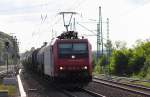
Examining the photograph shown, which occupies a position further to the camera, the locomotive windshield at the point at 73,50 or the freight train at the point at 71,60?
the locomotive windshield at the point at 73,50

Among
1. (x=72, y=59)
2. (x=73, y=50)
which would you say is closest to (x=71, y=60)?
(x=72, y=59)

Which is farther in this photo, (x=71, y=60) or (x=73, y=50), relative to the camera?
(x=73, y=50)

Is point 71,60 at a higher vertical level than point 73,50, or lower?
lower

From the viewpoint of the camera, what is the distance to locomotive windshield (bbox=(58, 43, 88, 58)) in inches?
1221

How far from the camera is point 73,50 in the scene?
3116 centimetres

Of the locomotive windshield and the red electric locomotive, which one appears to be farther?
the locomotive windshield

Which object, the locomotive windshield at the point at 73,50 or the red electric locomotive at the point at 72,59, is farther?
the locomotive windshield at the point at 73,50

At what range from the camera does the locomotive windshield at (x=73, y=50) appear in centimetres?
3102

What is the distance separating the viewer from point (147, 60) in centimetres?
6034

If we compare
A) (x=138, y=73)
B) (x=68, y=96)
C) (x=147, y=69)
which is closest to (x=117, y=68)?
(x=138, y=73)

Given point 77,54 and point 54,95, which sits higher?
point 77,54

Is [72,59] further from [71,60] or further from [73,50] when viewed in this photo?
[73,50]

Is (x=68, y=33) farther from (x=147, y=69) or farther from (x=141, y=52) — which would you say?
(x=141, y=52)

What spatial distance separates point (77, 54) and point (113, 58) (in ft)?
124
